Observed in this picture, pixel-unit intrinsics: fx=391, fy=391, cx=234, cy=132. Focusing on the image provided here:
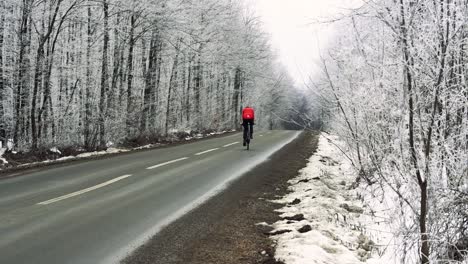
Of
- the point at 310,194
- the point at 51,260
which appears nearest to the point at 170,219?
the point at 51,260

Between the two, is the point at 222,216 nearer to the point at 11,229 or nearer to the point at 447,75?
the point at 11,229

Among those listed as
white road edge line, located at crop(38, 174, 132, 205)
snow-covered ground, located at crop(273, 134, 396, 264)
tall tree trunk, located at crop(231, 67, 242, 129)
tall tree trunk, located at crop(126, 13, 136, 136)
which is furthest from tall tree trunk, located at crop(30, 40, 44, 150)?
tall tree trunk, located at crop(231, 67, 242, 129)

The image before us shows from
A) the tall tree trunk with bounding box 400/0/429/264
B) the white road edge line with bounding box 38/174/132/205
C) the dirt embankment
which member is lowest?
the dirt embankment

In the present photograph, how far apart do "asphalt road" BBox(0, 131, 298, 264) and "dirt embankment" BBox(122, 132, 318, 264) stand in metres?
0.26

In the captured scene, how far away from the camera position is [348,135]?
27.8 ft

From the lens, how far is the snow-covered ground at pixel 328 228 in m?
4.61

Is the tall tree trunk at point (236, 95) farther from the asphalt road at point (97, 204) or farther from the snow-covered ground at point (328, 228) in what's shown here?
the snow-covered ground at point (328, 228)

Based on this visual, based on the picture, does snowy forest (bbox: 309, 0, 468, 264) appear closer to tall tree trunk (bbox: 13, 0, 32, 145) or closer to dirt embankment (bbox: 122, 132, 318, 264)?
dirt embankment (bbox: 122, 132, 318, 264)

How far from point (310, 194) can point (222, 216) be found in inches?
84.8

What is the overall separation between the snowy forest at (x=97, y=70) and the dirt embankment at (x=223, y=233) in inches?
177

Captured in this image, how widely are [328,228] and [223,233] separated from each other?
1504 millimetres

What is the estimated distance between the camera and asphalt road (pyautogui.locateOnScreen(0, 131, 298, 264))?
4.74 m

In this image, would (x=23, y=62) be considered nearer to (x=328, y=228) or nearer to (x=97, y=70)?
(x=97, y=70)

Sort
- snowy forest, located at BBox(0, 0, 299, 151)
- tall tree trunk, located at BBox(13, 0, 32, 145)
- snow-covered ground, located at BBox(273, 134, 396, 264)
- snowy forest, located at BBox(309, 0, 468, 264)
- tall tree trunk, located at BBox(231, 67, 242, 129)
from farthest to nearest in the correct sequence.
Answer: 1. tall tree trunk, located at BBox(231, 67, 242, 129)
2. snowy forest, located at BBox(0, 0, 299, 151)
3. tall tree trunk, located at BBox(13, 0, 32, 145)
4. snow-covered ground, located at BBox(273, 134, 396, 264)
5. snowy forest, located at BBox(309, 0, 468, 264)
